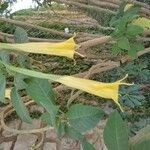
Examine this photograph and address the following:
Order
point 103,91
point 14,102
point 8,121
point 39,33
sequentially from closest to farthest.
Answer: point 103,91, point 14,102, point 8,121, point 39,33

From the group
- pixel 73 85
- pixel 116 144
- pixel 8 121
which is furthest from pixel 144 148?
pixel 8 121

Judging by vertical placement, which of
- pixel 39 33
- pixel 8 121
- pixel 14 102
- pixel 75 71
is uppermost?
pixel 39 33

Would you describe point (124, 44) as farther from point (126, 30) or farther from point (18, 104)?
point (18, 104)

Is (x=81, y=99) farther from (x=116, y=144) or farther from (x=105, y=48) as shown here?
(x=116, y=144)

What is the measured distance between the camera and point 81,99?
3039mm

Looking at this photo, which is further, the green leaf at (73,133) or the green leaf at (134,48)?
the green leaf at (134,48)

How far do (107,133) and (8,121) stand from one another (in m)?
2.22

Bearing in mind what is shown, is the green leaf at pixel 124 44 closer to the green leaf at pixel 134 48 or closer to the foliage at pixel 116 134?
the green leaf at pixel 134 48

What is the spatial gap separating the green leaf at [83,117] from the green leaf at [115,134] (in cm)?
7

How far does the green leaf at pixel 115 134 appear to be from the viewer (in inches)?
30.0

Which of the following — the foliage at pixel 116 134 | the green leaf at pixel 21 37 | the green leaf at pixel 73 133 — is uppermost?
the green leaf at pixel 21 37

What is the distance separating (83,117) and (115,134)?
0.31ft

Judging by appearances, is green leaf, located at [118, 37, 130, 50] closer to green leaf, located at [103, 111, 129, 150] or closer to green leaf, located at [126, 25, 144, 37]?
green leaf, located at [126, 25, 144, 37]

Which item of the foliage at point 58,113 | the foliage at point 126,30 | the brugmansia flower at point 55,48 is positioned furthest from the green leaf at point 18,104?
the foliage at point 126,30
